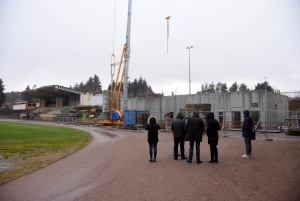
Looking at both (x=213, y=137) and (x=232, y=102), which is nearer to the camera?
(x=213, y=137)

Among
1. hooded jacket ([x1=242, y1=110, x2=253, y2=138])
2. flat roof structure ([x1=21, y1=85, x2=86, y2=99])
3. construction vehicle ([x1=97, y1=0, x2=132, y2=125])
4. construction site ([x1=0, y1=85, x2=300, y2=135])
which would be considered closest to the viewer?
hooded jacket ([x1=242, y1=110, x2=253, y2=138])

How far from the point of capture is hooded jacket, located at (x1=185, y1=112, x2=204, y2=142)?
8.91 meters

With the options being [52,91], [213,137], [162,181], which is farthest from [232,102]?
[52,91]

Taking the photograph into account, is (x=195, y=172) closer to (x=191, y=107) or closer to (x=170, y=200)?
(x=170, y=200)

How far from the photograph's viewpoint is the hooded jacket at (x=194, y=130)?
29.2 feet

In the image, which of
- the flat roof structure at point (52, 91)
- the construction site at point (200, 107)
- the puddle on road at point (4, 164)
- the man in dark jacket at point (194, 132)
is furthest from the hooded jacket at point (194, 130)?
the flat roof structure at point (52, 91)

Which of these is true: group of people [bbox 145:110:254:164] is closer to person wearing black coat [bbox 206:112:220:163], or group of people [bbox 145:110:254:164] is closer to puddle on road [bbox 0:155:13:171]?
person wearing black coat [bbox 206:112:220:163]

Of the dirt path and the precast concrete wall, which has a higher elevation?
the precast concrete wall

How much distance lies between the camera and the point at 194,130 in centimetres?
900

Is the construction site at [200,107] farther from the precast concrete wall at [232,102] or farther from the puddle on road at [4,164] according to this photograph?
the puddle on road at [4,164]

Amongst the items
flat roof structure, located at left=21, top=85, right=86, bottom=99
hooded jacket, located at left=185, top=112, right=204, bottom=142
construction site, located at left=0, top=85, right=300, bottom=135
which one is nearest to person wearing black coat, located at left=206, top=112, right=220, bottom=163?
hooded jacket, located at left=185, top=112, right=204, bottom=142

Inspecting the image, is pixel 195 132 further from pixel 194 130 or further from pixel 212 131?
pixel 212 131

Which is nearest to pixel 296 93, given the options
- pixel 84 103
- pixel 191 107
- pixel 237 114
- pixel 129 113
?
pixel 237 114

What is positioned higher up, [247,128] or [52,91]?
[52,91]
